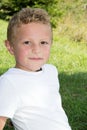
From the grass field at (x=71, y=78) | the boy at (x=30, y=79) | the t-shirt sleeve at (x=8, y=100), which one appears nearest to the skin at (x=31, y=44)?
the boy at (x=30, y=79)

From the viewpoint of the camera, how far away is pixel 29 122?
9.25 feet

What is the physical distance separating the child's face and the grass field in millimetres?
2095

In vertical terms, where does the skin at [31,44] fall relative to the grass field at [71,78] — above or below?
above

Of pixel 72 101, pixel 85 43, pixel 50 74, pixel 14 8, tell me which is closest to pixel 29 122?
pixel 50 74

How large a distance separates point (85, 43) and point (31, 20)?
450 inches

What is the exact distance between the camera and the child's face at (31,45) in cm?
286

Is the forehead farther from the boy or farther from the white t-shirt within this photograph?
the white t-shirt

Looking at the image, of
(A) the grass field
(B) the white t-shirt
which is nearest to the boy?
(B) the white t-shirt

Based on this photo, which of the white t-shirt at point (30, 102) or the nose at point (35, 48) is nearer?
the white t-shirt at point (30, 102)

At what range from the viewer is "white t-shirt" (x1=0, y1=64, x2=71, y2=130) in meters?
2.71

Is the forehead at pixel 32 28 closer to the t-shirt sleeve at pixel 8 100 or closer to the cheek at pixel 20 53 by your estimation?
the cheek at pixel 20 53

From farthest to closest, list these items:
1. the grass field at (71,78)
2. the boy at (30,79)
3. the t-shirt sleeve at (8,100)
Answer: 1. the grass field at (71,78)
2. the boy at (30,79)
3. the t-shirt sleeve at (8,100)

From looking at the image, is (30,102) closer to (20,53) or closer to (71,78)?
(20,53)

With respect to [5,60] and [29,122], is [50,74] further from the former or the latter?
[5,60]
